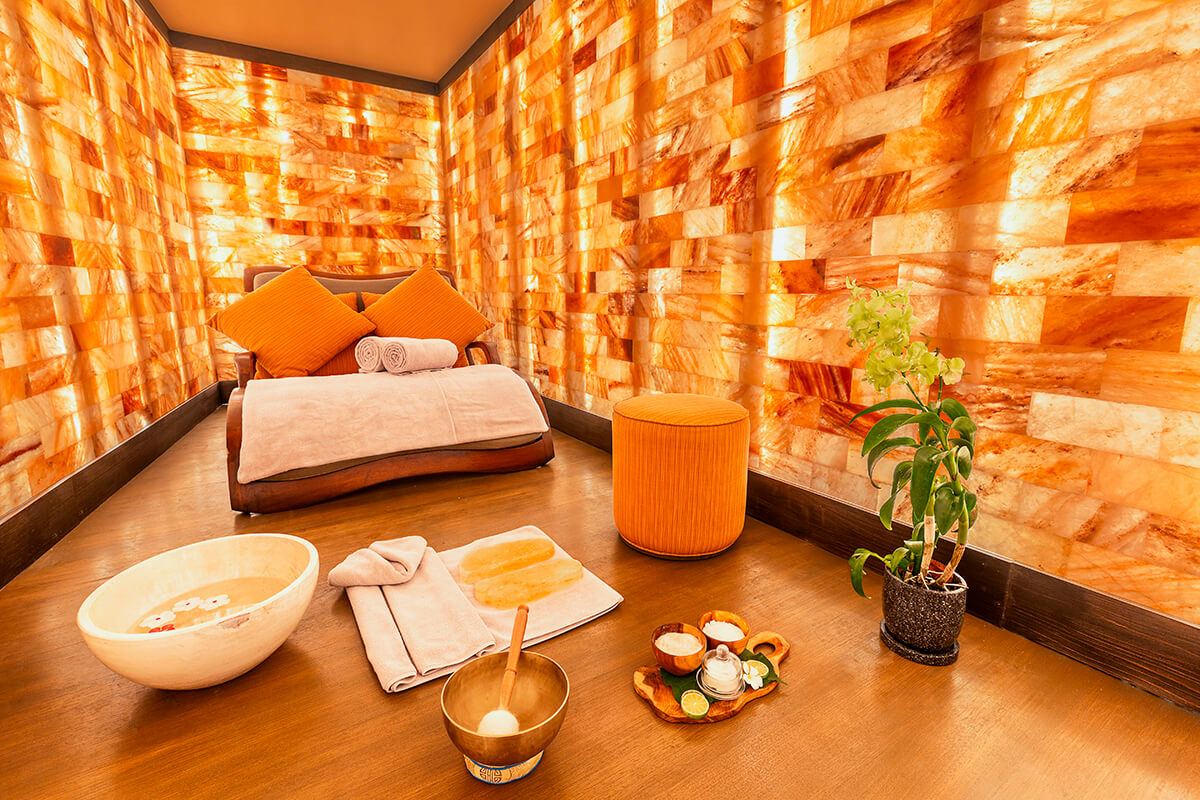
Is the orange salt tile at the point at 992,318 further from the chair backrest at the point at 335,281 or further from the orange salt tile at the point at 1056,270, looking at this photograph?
the chair backrest at the point at 335,281

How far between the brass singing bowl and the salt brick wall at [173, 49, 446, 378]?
14.1ft

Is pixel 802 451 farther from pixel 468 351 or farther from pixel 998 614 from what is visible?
pixel 468 351

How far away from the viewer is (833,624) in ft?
4.44

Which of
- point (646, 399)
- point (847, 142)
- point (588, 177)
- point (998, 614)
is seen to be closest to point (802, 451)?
point (646, 399)

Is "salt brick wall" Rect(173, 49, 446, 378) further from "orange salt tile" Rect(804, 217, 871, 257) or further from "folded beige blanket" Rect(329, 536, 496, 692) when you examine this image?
"orange salt tile" Rect(804, 217, 871, 257)

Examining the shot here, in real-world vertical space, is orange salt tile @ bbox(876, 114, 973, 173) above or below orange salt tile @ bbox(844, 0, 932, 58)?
below

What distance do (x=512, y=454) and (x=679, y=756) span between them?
1.63m

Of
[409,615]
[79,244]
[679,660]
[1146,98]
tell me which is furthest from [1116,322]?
[79,244]

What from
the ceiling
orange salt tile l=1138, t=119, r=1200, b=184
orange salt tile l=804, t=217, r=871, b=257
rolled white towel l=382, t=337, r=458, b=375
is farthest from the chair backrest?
orange salt tile l=1138, t=119, r=1200, b=184

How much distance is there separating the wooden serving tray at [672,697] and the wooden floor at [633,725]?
21mm

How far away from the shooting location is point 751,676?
1.13 meters

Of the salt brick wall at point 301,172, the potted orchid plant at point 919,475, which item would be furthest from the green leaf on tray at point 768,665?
the salt brick wall at point 301,172

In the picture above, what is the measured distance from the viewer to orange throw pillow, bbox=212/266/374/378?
2570 mm

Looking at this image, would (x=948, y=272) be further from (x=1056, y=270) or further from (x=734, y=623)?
(x=734, y=623)
